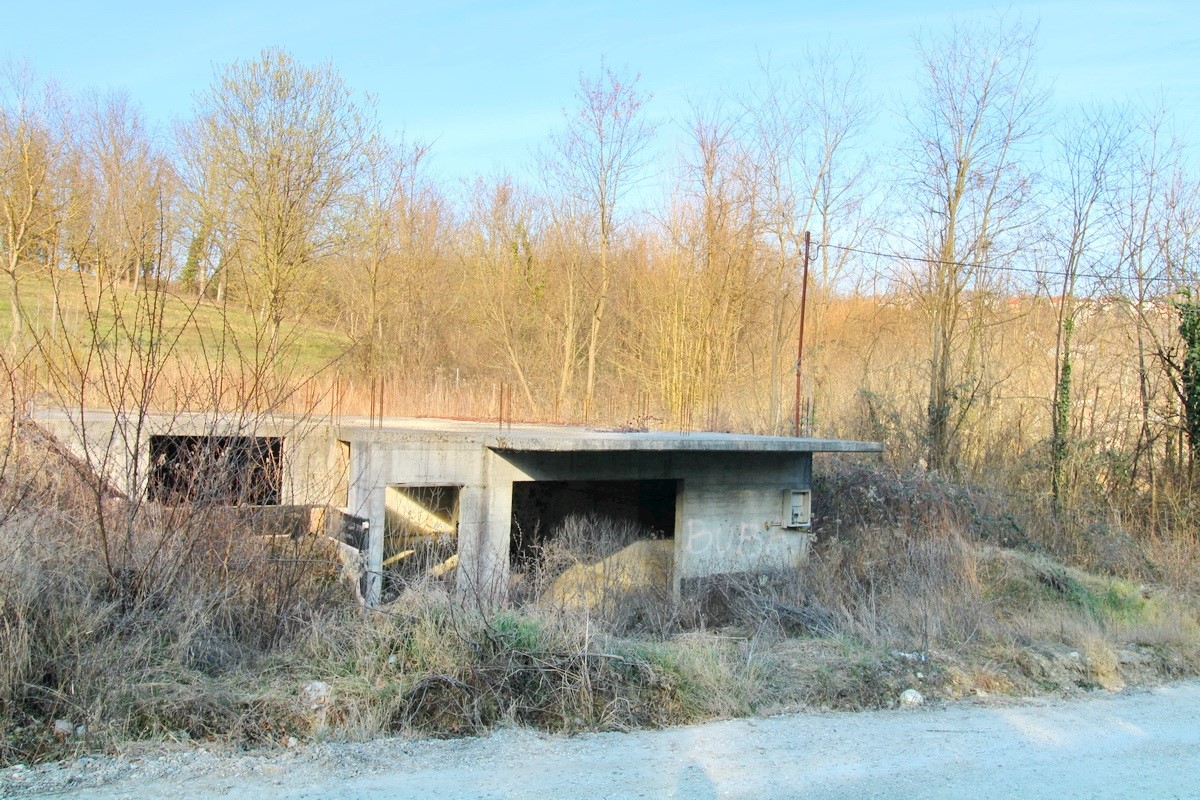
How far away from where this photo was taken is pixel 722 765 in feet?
13.9

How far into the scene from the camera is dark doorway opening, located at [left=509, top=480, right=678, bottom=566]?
17.6m

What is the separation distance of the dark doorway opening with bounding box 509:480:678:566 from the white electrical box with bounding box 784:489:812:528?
→ 311cm

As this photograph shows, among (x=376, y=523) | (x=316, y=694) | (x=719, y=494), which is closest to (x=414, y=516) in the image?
(x=376, y=523)

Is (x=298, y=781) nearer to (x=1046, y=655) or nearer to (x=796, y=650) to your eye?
(x=796, y=650)

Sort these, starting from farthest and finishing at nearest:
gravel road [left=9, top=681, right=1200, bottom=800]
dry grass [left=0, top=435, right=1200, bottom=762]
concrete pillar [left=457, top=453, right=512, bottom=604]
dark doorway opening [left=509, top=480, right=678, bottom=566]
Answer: dark doorway opening [left=509, top=480, right=678, bottom=566], concrete pillar [left=457, top=453, right=512, bottom=604], dry grass [left=0, top=435, right=1200, bottom=762], gravel road [left=9, top=681, right=1200, bottom=800]

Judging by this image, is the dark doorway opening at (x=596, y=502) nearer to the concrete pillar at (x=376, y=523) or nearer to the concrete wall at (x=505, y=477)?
the concrete wall at (x=505, y=477)

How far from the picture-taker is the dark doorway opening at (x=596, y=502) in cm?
1758

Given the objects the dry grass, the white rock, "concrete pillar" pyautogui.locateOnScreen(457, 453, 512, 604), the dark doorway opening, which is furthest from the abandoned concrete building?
the white rock

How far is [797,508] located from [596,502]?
4575 mm

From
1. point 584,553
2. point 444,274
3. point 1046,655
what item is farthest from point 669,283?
point 1046,655

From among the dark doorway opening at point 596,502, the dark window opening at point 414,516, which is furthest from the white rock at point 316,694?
the dark doorway opening at point 596,502

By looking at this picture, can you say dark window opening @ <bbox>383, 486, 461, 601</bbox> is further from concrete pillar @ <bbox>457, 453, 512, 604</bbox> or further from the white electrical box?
the white electrical box

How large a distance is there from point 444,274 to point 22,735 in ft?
86.0

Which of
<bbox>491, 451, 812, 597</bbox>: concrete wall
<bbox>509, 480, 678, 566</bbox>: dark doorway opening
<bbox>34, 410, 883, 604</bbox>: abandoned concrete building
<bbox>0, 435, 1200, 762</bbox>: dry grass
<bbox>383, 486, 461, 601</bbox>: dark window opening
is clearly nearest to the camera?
<bbox>0, 435, 1200, 762</bbox>: dry grass
